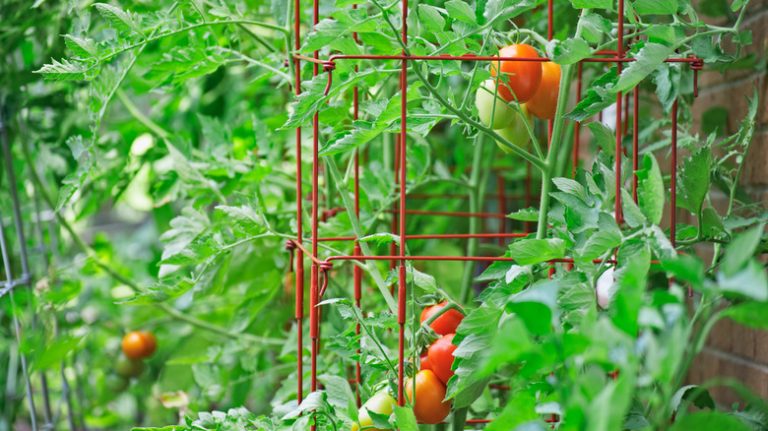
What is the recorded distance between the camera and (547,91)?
827 mm

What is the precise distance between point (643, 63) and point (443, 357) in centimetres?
32

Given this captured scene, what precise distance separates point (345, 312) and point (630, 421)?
27 centimetres

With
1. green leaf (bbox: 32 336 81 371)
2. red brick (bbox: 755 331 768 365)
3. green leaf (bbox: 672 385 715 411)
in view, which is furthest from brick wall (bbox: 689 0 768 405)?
green leaf (bbox: 32 336 81 371)

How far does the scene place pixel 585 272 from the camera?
672 mm

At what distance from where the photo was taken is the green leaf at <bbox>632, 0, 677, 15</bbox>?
0.67 meters

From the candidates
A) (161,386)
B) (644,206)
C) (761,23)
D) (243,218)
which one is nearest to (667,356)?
(644,206)

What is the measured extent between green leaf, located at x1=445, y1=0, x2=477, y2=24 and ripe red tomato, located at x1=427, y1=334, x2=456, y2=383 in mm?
292

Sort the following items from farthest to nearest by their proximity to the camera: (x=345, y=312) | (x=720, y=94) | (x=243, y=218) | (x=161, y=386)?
(x=161, y=386) < (x=720, y=94) < (x=243, y=218) < (x=345, y=312)

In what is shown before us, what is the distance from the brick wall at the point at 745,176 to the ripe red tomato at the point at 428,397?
16.9 inches

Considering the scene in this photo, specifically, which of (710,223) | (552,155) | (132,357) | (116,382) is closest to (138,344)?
(132,357)

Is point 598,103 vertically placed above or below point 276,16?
below

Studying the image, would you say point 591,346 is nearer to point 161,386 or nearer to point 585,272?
point 585,272

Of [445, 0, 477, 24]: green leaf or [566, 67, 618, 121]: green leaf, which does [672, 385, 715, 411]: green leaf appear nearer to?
[566, 67, 618, 121]: green leaf

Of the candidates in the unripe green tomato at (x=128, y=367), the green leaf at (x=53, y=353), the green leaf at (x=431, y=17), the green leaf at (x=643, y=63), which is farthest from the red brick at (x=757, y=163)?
the unripe green tomato at (x=128, y=367)
